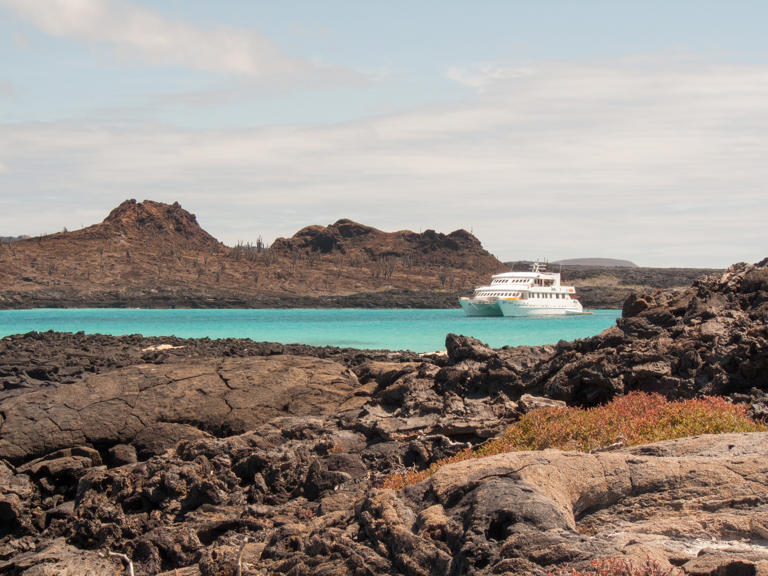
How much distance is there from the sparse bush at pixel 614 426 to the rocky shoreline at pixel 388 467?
57cm

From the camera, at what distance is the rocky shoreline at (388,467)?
629 centimetres

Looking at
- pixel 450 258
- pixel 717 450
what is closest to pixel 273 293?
pixel 450 258

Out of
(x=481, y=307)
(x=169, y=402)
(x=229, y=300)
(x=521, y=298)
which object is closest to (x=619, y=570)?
(x=169, y=402)

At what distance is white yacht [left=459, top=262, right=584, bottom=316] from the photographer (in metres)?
92.2

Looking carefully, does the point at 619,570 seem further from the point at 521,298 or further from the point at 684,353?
the point at 521,298

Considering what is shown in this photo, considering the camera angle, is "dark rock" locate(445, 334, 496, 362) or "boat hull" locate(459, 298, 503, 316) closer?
"dark rock" locate(445, 334, 496, 362)

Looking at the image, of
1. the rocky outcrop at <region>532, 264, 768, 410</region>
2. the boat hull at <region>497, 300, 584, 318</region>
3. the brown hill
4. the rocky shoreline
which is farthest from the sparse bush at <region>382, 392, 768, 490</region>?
the brown hill

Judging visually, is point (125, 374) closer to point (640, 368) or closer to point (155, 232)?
point (640, 368)

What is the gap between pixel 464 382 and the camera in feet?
46.3

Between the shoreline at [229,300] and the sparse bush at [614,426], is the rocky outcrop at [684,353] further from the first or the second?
the shoreline at [229,300]

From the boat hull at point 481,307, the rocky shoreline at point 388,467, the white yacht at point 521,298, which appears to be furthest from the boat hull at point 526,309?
the rocky shoreline at point 388,467

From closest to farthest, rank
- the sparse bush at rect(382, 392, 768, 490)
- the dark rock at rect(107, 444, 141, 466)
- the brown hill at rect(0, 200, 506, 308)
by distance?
the sparse bush at rect(382, 392, 768, 490), the dark rock at rect(107, 444, 141, 466), the brown hill at rect(0, 200, 506, 308)

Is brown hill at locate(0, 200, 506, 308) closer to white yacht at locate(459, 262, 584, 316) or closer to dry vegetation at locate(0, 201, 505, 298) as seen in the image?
dry vegetation at locate(0, 201, 505, 298)

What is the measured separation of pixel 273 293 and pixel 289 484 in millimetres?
126281
